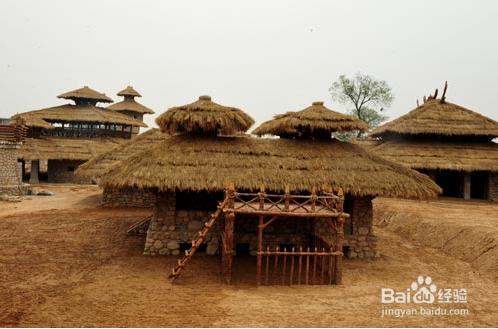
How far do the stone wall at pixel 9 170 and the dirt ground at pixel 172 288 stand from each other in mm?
10176

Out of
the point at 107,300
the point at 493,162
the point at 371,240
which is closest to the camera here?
the point at 107,300

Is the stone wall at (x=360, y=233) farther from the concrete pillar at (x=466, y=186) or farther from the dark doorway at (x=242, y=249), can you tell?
the concrete pillar at (x=466, y=186)

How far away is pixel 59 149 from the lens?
30703 millimetres

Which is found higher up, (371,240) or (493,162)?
(493,162)

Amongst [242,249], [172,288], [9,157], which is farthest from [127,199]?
[172,288]

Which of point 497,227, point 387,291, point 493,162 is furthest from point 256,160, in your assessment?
point 493,162

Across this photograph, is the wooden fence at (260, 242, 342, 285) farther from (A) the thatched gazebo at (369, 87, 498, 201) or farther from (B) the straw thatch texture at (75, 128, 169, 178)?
(A) the thatched gazebo at (369, 87, 498, 201)

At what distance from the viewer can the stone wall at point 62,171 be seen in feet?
105

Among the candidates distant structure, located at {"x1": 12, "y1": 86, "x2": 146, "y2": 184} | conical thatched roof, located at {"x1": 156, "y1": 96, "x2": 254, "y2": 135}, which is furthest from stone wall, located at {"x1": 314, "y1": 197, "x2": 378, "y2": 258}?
distant structure, located at {"x1": 12, "y1": 86, "x2": 146, "y2": 184}

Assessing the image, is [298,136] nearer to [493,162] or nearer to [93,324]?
[93,324]

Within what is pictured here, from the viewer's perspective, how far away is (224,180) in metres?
12.9

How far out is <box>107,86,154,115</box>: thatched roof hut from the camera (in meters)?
43.6

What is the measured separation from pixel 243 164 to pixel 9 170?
1842cm

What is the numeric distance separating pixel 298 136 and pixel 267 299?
323 inches
